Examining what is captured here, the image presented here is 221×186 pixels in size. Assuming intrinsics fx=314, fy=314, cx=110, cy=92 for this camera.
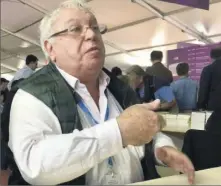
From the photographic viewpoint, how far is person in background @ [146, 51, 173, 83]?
1.08 m

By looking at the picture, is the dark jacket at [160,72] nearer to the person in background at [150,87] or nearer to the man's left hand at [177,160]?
the person in background at [150,87]

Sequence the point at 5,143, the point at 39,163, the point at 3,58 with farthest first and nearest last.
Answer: the point at 3,58, the point at 5,143, the point at 39,163

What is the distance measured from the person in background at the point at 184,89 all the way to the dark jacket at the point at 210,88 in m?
0.02

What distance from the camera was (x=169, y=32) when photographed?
112cm

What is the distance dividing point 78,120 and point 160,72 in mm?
525

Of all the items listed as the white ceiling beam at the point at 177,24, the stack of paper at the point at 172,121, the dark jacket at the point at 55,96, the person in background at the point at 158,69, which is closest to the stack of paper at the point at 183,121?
the stack of paper at the point at 172,121

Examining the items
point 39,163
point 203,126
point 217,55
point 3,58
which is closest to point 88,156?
point 39,163

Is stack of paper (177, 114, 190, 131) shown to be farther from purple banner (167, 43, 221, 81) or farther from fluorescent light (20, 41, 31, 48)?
fluorescent light (20, 41, 31, 48)

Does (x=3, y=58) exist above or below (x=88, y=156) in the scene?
above

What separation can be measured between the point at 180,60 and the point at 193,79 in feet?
0.28

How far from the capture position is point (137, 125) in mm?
540

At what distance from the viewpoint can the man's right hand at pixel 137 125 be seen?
1.78 feet

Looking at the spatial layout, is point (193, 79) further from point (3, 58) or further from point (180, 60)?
point (3, 58)

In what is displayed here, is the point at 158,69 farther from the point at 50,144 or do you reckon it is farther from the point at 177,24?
the point at 50,144
